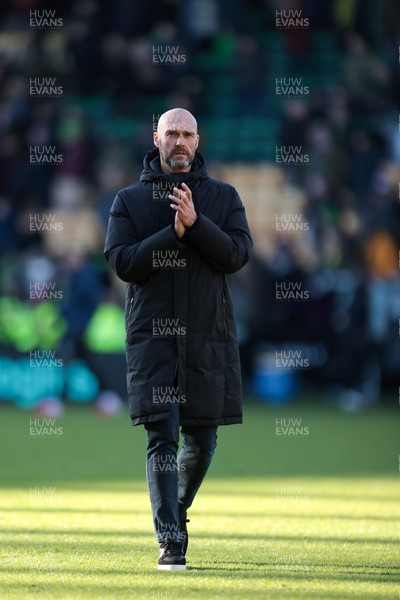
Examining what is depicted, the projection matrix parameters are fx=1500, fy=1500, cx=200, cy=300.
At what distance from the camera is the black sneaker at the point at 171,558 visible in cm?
667

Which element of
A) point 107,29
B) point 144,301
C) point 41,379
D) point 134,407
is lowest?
point 41,379

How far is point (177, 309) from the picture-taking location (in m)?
6.82

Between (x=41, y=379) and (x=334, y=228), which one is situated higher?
(x=334, y=228)

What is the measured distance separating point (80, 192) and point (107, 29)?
3378 mm

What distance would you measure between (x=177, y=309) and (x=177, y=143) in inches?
29.8

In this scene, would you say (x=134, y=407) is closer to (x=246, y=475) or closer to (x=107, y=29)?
(x=246, y=475)

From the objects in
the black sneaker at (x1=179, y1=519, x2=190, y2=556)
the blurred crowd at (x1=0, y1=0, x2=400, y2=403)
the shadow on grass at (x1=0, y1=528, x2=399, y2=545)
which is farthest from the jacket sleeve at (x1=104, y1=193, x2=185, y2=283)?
A: the blurred crowd at (x1=0, y1=0, x2=400, y2=403)

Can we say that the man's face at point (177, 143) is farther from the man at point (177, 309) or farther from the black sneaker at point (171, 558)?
the black sneaker at point (171, 558)

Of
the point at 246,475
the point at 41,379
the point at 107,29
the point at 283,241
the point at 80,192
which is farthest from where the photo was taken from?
the point at 107,29

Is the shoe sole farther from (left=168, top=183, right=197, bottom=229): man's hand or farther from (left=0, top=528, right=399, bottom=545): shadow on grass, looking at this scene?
(left=168, top=183, right=197, bottom=229): man's hand

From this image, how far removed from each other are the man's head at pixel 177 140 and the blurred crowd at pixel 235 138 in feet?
37.6

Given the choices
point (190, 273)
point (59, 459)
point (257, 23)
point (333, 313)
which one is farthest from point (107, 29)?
point (190, 273)

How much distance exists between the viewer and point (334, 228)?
66.4 feet

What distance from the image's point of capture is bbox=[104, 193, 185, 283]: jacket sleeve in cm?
671
